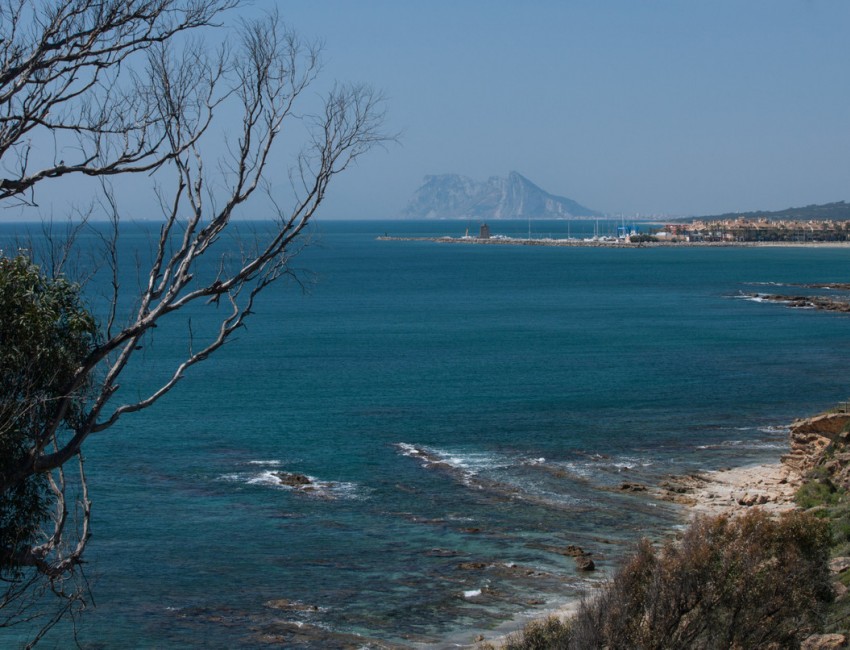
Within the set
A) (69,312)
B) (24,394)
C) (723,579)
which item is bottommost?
(723,579)

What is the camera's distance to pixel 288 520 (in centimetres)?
2338

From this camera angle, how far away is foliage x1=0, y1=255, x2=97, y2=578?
294 inches

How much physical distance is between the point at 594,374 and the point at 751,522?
31099mm

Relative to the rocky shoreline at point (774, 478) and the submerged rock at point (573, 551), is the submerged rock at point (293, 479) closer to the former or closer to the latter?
the submerged rock at point (573, 551)

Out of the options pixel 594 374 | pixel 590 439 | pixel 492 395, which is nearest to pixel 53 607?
pixel 590 439

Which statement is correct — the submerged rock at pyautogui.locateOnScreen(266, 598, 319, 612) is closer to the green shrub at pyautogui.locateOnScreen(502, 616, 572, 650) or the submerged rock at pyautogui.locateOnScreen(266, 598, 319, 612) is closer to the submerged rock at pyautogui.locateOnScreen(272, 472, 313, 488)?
the green shrub at pyautogui.locateOnScreen(502, 616, 572, 650)

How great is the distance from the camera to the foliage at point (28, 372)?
7.46 m

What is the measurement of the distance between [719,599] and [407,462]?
1710cm

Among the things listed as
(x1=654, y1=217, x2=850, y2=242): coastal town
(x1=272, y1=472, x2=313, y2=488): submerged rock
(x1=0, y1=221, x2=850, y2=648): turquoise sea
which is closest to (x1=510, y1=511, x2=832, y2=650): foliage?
(x1=0, y1=221, x2=850, y2=648): turquoise sea

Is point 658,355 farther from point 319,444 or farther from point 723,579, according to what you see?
point 723,579

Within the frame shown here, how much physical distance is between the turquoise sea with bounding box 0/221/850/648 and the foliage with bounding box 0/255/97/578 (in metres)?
3.77

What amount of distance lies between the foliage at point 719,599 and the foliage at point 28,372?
21.9ft

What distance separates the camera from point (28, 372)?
299 inches

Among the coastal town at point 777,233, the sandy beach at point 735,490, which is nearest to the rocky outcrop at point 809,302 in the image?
the sandy beach at point 735,490
